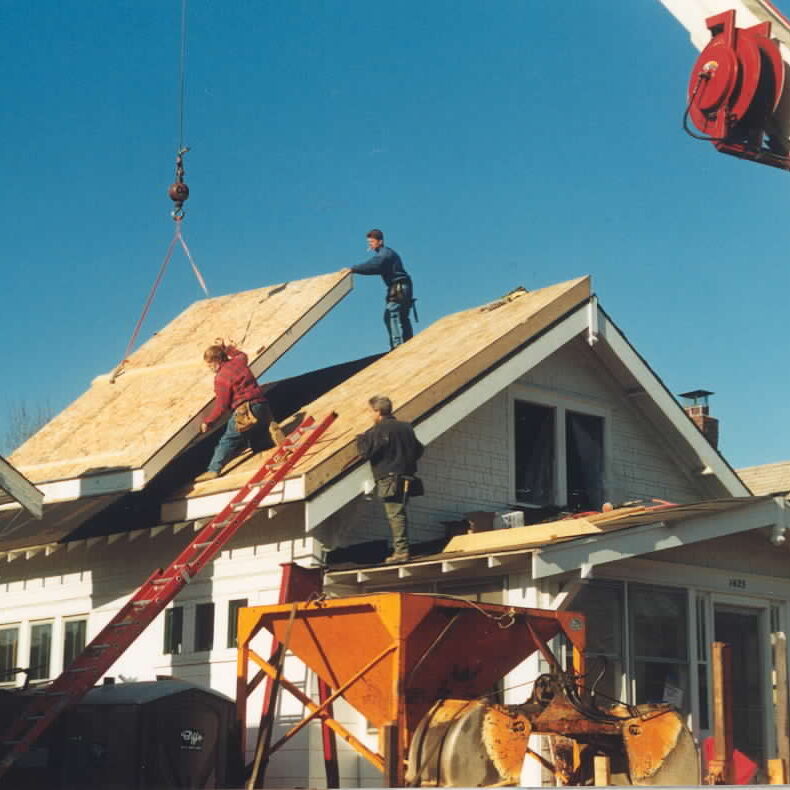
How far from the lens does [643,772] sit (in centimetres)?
1312

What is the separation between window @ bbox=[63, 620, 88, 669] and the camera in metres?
20.4

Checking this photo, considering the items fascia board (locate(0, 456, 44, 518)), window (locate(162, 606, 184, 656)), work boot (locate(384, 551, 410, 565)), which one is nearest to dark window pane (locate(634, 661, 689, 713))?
work boot (locate(384, 551, 410, 565))

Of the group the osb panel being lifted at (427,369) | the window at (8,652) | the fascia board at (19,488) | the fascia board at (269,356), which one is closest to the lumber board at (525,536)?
the osb panel being lifted at (427,369)

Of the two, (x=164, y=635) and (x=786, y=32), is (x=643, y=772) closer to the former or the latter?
(x=786, y=32)

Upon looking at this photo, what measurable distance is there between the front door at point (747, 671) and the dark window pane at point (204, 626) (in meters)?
6.40

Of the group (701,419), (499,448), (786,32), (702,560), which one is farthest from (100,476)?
(701,419)

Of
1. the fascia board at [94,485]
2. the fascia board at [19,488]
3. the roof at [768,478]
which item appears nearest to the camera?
the fascia board at [19,488]

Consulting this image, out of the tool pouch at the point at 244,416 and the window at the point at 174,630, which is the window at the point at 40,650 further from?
the tool pouch at the point at 244,416

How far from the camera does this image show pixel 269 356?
20.1 meters

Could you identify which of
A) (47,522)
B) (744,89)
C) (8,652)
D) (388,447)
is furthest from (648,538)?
(8,652)

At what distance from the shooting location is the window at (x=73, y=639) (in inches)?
803

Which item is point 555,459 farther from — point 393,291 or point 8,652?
point 8,652

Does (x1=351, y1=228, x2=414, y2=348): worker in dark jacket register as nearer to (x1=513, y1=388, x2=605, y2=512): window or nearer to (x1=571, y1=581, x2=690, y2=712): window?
(x1=513, y1=388, x2=605, y2=512): window

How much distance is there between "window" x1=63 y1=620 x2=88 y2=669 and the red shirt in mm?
3654
